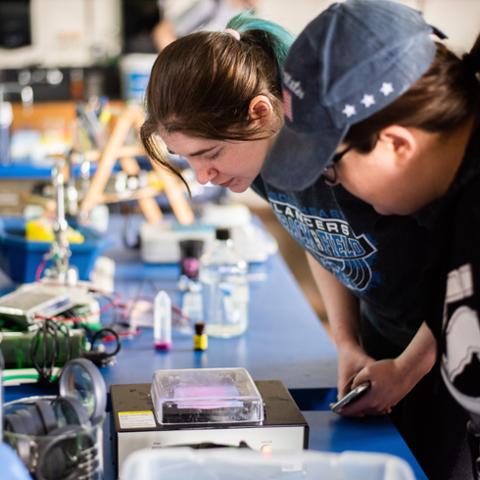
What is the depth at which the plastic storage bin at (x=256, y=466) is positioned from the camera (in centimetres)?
98

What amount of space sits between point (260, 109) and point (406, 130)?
524mm

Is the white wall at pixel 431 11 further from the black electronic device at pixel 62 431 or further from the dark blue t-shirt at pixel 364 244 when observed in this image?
the black electronic device at pixel 62 431

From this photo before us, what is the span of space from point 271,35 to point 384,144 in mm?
647

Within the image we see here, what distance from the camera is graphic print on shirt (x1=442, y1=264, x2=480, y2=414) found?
36.9 inches

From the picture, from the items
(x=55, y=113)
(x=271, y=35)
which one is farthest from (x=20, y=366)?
(x=55, y=113)

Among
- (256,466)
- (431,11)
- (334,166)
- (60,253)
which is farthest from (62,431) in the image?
(431,11)

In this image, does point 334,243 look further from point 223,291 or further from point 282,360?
point 223,291

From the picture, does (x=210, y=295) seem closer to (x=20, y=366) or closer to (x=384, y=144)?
(x=20, y=366)

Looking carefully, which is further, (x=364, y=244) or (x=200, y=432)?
(x=364, y=244)

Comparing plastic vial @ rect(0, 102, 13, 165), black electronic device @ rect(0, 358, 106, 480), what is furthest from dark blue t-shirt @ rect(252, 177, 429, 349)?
plastic vial @ rect(0, 102, 13, 165)

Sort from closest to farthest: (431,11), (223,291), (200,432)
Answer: (200,432), (223,291), (431,11)

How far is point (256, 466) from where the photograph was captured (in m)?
0.99

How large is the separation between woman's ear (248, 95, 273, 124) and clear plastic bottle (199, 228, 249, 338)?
586 millimetres

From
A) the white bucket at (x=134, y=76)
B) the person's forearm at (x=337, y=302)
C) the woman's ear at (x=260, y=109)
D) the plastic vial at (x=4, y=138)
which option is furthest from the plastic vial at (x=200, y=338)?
the white bucket at (x=134, y=76)
